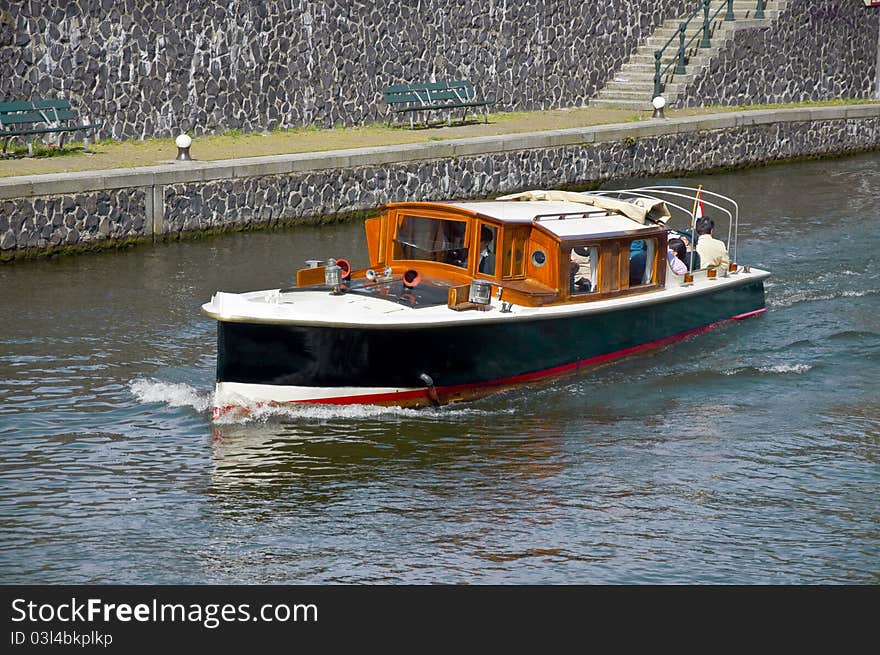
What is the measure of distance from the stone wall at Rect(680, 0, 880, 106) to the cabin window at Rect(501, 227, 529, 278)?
17.9 metres

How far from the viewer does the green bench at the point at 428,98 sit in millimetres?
26797

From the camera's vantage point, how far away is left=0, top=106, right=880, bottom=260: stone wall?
19406 mm

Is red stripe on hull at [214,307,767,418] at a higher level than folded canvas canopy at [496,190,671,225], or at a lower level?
lower

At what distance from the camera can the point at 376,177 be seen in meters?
23.0

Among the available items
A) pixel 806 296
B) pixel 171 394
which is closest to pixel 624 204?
pixel 806 296

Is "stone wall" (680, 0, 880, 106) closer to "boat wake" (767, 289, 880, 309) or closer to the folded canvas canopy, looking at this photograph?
"boat wake" (767, 289, 880, 309)

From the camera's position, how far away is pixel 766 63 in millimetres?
32625

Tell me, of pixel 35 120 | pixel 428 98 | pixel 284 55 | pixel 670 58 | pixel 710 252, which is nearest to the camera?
pixel 710 252

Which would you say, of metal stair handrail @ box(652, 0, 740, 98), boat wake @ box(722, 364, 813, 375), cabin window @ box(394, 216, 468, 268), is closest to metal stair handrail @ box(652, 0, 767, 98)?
metal stair handrail @ box(652, 0, 740, 98)

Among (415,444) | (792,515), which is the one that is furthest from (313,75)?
(792,515)

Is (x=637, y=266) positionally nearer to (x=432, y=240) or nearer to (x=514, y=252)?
(x=514, y=252)

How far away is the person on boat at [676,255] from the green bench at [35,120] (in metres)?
9.50

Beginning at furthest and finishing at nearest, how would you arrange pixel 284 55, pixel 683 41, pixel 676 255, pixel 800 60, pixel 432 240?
pixel 800 60 → pixel 683 41 → pixel 284 55 → pixel 676 255 → pixel 432 240

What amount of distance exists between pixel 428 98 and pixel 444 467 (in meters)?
16.3
